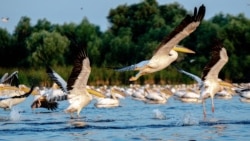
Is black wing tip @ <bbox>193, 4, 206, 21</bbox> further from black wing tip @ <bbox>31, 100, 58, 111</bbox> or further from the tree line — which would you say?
the tree line

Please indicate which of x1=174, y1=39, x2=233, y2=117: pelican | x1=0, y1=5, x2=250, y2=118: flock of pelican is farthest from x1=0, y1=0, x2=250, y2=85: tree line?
x1=174, y1=39, x2=233, y2=117: pelican

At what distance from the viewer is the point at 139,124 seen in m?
15.0

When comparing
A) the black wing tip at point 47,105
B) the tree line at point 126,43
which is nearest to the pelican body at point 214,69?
the black wing tip at point 47,105

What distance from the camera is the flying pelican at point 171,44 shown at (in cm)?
1196

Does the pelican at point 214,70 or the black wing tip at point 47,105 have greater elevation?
the pelican at point 214,70

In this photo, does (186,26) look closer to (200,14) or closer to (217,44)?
(200,14)

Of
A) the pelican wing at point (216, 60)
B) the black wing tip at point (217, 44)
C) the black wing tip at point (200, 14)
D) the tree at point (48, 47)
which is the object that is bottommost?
the pelican wing at point (216, 60)

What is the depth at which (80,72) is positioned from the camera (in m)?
13.6

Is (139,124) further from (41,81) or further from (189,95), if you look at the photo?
(41,81)

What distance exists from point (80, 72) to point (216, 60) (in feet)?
11.5

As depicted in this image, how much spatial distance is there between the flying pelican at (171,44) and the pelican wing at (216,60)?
1.75 meters

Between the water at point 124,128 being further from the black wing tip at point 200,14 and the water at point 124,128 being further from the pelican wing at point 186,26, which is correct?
the black wing tip at point 200,14

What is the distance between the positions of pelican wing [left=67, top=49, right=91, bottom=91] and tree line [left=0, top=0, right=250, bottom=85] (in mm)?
21017

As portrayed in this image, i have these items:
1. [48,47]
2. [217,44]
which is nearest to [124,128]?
[217,44]
